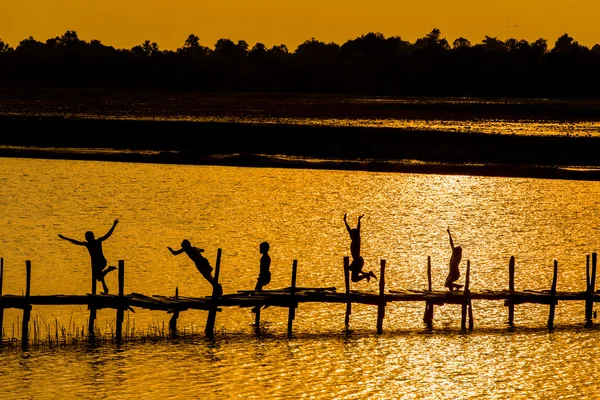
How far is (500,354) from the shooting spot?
27656 mm

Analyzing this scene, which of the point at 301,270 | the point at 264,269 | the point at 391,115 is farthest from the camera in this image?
the point at 391,115

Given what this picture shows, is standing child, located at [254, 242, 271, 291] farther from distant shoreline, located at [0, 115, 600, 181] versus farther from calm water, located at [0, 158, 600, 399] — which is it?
distant shoreline, located at [0, 115, 600, 181]

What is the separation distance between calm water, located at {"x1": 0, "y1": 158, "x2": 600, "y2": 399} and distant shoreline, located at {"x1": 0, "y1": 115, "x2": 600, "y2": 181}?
1.78 m

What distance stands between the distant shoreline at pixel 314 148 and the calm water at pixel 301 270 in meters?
1.78

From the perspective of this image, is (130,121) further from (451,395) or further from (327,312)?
(451,395)

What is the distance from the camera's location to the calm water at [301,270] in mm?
25172

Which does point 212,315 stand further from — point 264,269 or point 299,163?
point 299,163

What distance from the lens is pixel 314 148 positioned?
76.4 meters

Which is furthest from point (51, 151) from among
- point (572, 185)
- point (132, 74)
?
point (132, 74)

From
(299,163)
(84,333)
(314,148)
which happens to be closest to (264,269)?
(84,333)

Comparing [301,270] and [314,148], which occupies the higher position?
[314,148]

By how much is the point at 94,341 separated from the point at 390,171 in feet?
138

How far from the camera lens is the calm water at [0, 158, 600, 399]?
25172mm

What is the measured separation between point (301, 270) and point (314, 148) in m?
39.0
